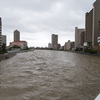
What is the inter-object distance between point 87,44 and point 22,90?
96.2 meters

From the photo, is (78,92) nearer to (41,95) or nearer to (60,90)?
(60,90)

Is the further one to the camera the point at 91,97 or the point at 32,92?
the point at 32,92

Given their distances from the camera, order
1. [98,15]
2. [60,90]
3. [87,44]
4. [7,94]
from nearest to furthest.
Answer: [7,94] < [60,90] < [98,15] < [87,44]

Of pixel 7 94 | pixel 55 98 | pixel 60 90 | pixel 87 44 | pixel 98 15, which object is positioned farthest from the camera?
pixel 87 44

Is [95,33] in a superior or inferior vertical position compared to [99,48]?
superior

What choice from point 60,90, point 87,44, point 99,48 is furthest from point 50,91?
point 87,44

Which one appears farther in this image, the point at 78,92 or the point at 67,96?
the point at 78,92

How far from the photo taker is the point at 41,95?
7.44m

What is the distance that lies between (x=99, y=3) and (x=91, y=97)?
86918 millimetres

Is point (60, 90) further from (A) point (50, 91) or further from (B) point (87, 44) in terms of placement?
(B) point (87, 44)

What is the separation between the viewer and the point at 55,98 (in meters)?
7.02

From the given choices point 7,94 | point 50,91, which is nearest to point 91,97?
point 50,91

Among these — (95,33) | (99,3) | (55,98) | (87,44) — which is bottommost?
(55,98)

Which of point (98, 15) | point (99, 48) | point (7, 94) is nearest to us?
point (7, 94)
